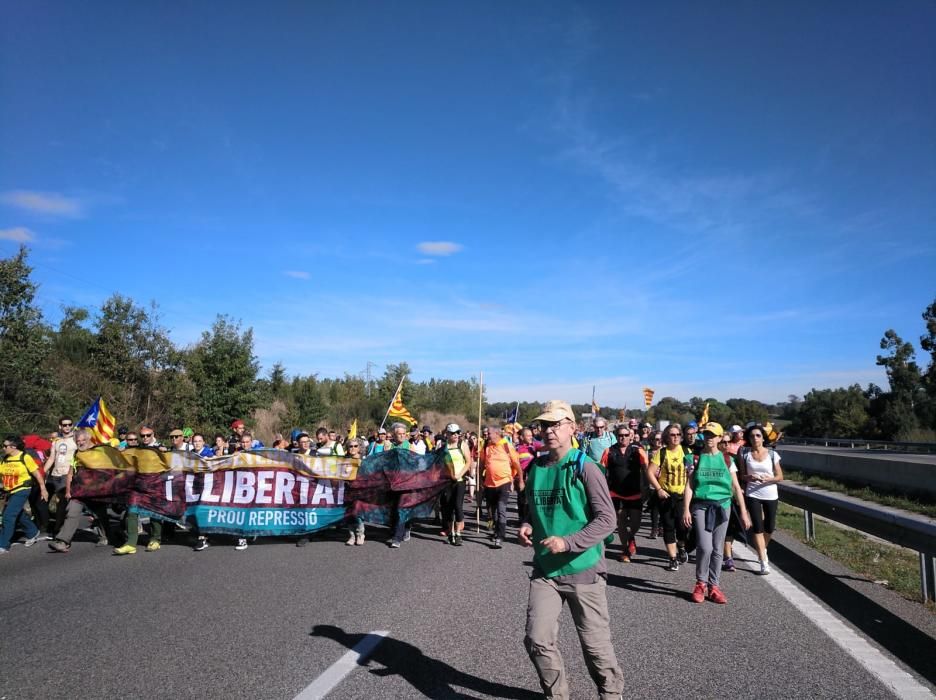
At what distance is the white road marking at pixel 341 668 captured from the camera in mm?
4156

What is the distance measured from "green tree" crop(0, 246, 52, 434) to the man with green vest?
22.5 m

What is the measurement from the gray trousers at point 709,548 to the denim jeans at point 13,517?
31.0ft

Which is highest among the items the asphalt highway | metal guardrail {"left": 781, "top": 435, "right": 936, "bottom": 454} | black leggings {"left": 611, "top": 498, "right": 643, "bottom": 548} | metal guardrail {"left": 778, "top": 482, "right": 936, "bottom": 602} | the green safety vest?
metal guardrail {"left": 781, "top": 435, "right": 936, "bottom": 454}

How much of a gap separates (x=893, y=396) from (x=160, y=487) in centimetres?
6805

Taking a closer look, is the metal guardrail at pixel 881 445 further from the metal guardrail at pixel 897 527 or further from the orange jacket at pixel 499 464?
the orange jacket at pixel 499 464

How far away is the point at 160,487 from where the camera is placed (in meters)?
10.2

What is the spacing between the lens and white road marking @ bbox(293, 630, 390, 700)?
Result: 13.6 feet

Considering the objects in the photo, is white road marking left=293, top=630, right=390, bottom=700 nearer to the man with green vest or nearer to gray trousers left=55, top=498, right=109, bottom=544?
the man with green vest

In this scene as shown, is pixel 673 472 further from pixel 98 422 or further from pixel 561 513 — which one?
pixel 98 422

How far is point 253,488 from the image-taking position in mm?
10523

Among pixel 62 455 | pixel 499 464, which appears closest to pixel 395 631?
pixel 499 464

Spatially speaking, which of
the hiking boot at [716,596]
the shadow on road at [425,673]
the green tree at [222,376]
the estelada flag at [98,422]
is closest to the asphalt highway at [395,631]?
the shadow on road at [425,673]

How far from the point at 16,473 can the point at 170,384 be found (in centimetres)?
2219

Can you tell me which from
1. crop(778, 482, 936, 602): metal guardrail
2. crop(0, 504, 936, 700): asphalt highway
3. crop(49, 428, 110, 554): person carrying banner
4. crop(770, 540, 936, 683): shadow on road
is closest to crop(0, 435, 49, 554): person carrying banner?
crop(49, 428, 110, 554): person carrying banner
